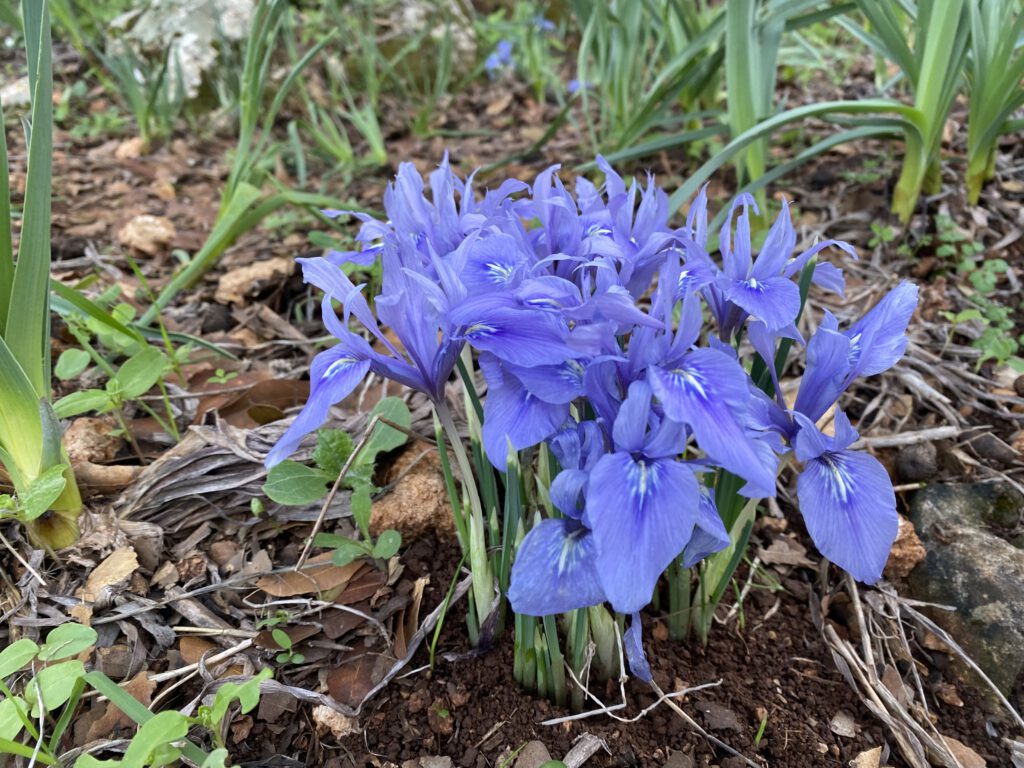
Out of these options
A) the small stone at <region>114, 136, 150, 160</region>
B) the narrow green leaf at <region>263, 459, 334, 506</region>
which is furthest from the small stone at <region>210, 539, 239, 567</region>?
the small stone at <region>114, 136, 150, 160</region>


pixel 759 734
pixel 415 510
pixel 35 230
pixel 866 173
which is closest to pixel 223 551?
pixel 415 510

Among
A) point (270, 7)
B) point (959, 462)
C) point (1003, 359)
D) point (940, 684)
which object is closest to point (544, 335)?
point (940, 684)

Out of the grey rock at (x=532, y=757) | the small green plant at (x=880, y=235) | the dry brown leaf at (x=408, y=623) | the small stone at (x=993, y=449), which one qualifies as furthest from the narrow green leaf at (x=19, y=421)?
the small green plant at (x=880, y=235)

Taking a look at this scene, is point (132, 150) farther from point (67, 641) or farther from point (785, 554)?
point (785, 554)

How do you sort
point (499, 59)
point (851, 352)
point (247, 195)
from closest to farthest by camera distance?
point (851, 352), point (247, 195), point (499, 59)

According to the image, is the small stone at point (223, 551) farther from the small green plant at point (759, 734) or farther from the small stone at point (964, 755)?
the small stone at point (964, 755)

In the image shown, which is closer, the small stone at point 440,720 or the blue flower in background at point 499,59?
the small stone at point 440,720
